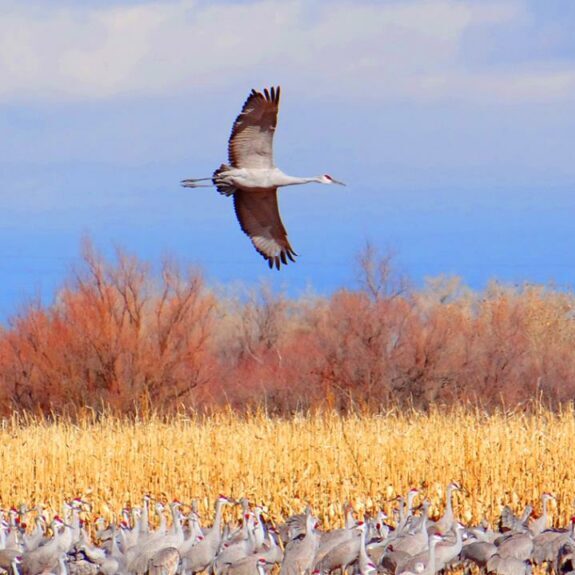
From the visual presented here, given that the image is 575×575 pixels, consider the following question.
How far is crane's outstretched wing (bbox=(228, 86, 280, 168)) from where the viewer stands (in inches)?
508

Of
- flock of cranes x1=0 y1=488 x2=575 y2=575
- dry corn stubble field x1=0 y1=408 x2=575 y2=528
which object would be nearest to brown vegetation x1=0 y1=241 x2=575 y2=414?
dry corn stubble field x1=0 y1=408 x2=575 y2=528

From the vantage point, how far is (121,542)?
975cm

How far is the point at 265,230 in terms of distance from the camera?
14.4 m

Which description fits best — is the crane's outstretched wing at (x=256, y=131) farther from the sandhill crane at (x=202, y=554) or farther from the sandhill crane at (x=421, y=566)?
the sandhill crane at (x=421, y=566)

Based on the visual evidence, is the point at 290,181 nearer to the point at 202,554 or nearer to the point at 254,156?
the point at 254,156

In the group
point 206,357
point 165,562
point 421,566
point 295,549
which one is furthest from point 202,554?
point 206,357

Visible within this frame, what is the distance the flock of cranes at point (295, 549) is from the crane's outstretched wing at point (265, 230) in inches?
180

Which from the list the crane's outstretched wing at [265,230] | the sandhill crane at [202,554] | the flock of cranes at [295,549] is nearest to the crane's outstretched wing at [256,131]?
the crane's outstretched wing at [265,230]

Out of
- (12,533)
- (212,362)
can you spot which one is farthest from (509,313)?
(12,533)

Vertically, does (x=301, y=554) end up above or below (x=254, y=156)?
below

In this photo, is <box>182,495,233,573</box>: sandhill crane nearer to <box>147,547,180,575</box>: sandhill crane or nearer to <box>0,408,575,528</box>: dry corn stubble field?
<box>147,547,180,575</box>: sandhill crane

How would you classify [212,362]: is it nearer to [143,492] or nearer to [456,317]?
[456,317]

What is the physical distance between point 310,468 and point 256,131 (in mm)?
3505

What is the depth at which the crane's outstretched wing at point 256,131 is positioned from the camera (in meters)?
12.9
